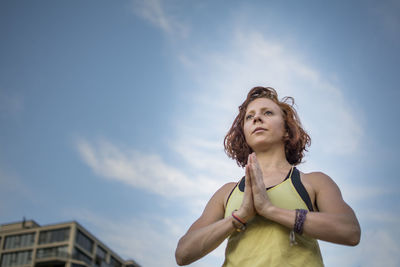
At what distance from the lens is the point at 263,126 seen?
3818 millimetres

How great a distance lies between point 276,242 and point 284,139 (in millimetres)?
1182

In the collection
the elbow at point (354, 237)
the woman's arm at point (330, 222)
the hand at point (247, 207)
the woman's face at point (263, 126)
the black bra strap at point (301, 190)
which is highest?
the woman's face at point (263, 126)

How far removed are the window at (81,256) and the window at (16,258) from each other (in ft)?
25.3

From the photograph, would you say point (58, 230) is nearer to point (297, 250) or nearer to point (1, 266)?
point (1, 266)

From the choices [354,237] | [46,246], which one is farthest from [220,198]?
[46,246]

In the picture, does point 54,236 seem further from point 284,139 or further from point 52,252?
point 284,139

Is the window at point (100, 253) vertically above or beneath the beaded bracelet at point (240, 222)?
above

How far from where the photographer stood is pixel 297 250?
10.0ft

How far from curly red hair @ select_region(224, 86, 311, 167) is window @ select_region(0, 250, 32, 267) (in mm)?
77248

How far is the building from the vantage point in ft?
234

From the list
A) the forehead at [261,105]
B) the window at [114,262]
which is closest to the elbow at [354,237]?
the forehead at [261,105]

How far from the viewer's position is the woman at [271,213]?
2.95 metres

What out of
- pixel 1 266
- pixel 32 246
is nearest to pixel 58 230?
pixel 32 246

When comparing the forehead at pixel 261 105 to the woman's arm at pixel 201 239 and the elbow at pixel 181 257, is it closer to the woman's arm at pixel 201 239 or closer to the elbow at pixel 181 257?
the woman's arm at pixel 201 239
